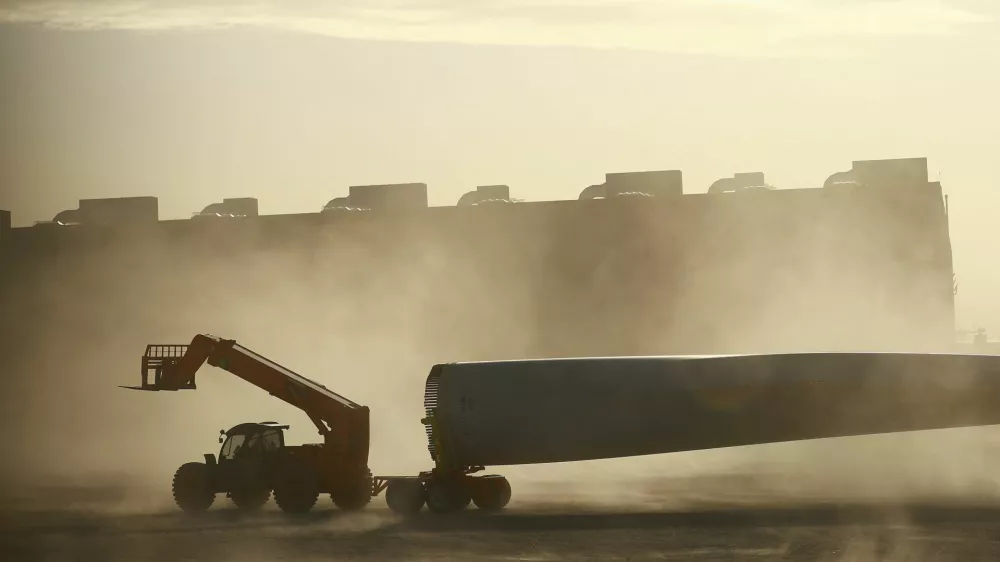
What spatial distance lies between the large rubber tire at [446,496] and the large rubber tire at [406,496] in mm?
234

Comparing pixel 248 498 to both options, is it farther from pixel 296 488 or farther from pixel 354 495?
pixel 354 495

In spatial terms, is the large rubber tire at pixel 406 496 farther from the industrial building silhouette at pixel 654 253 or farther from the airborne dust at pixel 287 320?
the industrial building silhouette at pixel 654 253

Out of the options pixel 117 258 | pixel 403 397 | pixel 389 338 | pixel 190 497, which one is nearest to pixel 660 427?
pixel 190 497

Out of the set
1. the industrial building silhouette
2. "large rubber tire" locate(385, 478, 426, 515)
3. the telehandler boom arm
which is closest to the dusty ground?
"large rubber tire" locate(385, 478, 426, 515)

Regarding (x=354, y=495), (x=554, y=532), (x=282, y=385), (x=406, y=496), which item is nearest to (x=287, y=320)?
(x=282, y=385)

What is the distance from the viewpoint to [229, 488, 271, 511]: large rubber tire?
102 feet

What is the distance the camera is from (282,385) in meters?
31.2

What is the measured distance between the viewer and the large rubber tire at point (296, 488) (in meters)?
30.3

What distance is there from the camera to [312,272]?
67438mm

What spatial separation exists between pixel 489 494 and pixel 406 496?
197 centimetres

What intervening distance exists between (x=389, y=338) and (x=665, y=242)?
14822mm

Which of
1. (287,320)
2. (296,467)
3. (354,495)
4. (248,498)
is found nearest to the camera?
(296,467)

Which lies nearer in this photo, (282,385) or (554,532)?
(554,532)

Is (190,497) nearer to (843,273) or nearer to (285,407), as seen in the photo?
(285,407)
